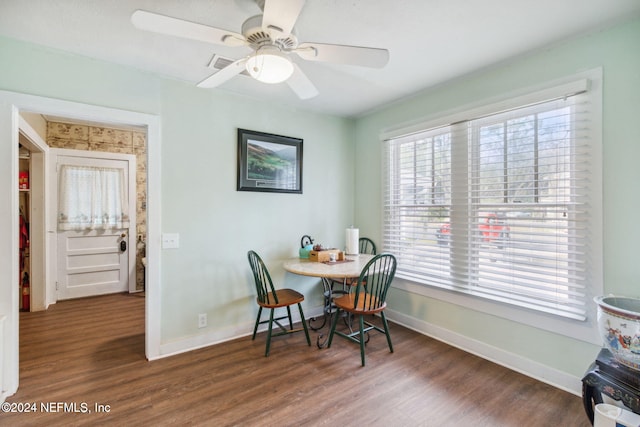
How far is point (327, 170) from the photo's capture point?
3.67m

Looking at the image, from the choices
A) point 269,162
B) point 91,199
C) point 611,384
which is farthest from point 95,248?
point 611,384

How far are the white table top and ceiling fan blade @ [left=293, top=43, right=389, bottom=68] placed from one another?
1.55 meters

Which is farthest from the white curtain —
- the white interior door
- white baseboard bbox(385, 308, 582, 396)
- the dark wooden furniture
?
the dark wooden furniture

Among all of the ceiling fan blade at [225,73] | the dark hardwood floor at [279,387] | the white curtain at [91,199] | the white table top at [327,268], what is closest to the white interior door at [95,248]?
the white curtain at [91,199]

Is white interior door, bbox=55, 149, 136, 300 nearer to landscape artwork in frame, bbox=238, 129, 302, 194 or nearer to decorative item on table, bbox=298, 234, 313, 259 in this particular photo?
landscape artwork in frame, bbox=238, 129, 302, 194

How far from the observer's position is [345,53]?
1604 mm

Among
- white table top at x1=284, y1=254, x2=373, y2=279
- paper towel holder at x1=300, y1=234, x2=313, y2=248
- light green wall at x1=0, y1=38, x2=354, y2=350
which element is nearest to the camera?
light green wall at x1=0, y1=38, x2=354, y2=350

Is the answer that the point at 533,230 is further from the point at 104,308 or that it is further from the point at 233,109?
the point at 104,308

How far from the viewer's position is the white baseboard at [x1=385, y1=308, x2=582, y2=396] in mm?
2098

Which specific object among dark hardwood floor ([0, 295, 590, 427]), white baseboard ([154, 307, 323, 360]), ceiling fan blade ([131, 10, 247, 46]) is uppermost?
ceiling fan blade ([131, 10, 247, 46])

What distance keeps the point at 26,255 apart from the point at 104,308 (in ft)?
3.78

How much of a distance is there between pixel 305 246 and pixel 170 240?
1.33 metres

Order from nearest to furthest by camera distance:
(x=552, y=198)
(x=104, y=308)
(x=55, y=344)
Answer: (x=552, y=198), (x=55, y=344), (x=104, y=308)

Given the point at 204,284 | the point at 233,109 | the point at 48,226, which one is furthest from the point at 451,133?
the point at 48,226
